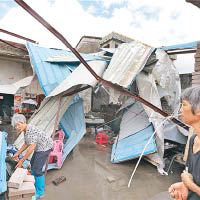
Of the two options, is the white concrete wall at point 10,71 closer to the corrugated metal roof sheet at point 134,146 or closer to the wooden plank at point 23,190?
the corrugated metal roof sheet at point 134,146

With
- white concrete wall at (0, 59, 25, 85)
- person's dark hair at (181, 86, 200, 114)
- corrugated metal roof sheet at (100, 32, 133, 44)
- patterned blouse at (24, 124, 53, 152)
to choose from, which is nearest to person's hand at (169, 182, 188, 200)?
person's dark hair at (181, 86, 200, 114)

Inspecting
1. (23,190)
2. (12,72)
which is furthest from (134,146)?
(12,72)

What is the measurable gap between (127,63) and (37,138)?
3443 mm

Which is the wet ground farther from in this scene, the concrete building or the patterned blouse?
the concrete building

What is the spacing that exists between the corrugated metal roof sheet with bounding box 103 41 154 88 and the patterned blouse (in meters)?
2.19

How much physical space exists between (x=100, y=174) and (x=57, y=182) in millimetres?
1264

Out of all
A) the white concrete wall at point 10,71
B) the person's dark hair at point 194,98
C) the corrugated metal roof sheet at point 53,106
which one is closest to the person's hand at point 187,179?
the person's dark hair at point 194,98

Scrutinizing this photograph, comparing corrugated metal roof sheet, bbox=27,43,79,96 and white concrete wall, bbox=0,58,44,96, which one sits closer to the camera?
corrugated metal roof sheet, bbox=27,43,79,96

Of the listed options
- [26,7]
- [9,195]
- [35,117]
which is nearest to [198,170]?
[9,195]

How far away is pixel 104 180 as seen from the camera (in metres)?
4.01

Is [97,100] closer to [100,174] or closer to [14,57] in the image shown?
[14,57]

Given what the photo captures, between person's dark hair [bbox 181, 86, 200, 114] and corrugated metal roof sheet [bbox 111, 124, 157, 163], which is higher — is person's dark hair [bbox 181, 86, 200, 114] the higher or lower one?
the higher one

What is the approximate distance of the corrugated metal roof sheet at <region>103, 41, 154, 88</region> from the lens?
4020 mm

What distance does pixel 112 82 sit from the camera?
3869 millimetres
